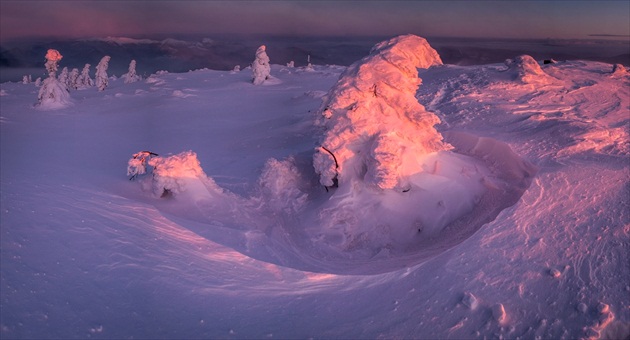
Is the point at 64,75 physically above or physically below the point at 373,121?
below

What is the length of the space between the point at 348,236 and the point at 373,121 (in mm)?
2373

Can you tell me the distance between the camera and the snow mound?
12.8 m

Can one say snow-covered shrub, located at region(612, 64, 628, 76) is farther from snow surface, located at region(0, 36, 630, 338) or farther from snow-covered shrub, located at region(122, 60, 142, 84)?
snow-covered shrub, located at region(122, 60, 142, 84)

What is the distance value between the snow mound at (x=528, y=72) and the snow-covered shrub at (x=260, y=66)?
17.9 metres

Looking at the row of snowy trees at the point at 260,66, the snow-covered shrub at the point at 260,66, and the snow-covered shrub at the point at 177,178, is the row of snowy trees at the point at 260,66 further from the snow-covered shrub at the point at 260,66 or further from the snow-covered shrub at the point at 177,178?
the snow-covered shrub at the point at 177,178

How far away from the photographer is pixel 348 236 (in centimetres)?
827

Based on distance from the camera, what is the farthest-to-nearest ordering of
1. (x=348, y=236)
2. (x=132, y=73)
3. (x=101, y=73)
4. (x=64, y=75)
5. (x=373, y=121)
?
(x=132, y=73) < (x=64, y=75) < (x=101, y=73) < (x=373, y=121) < (x=348, y=236)

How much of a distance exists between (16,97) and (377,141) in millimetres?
29219

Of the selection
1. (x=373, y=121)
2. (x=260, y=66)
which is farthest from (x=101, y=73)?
(x=373, y=121)

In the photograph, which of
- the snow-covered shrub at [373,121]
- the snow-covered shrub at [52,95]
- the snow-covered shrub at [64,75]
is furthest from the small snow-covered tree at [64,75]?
the snow-covered shrub at [373,121]

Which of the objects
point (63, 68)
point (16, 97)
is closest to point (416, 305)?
point (16, 97)

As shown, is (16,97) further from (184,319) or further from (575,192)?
(575,192)

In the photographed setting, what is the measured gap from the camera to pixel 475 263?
5238 millimetres

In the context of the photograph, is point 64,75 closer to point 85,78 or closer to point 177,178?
point 85,78
